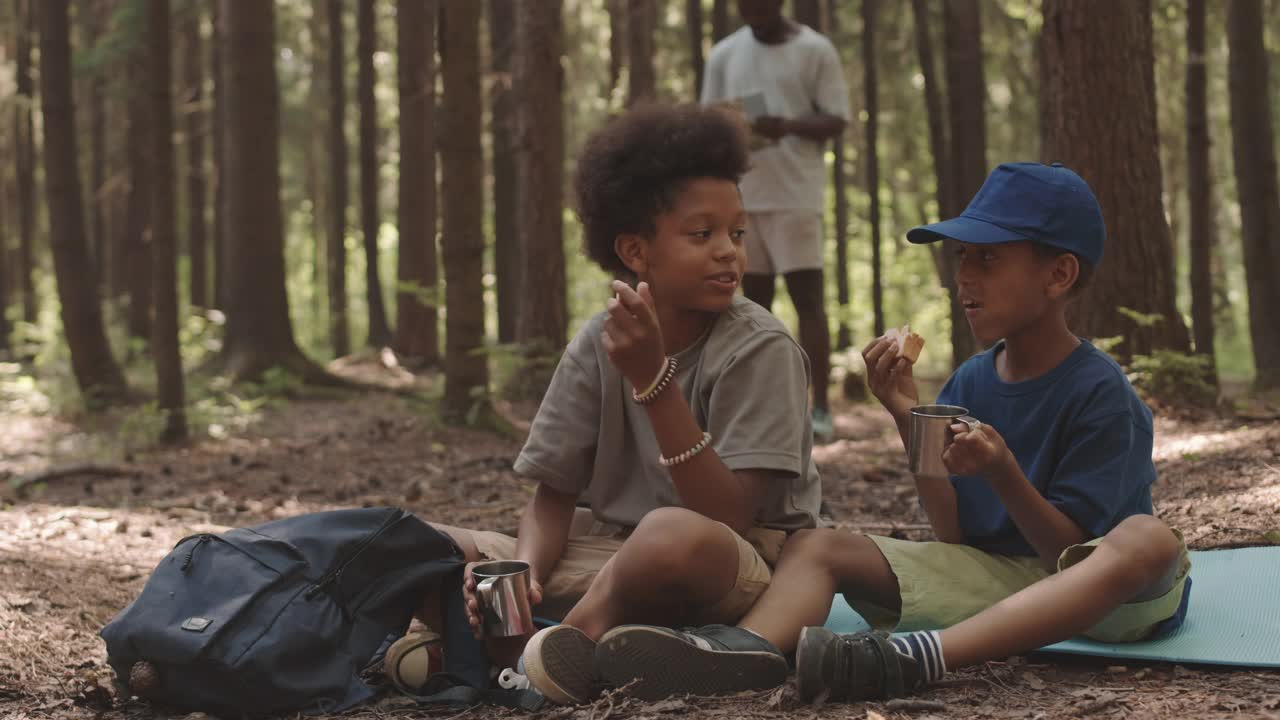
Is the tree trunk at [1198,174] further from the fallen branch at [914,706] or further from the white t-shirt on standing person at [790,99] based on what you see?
the fallen branch at [914,706]

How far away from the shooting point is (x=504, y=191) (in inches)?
569

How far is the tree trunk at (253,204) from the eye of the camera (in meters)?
12.0

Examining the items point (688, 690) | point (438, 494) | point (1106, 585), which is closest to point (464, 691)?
point (688, 690)

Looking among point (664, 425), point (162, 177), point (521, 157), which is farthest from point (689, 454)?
point (521, 157)

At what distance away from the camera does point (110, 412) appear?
10977 millimetres

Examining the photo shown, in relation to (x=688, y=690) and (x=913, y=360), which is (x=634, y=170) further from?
(x=688, y=690)

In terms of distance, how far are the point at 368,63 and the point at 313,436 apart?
893cm

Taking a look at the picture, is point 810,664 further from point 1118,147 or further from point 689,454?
point 1118,147

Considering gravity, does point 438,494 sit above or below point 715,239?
below

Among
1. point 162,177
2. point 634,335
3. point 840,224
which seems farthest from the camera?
point 840,224

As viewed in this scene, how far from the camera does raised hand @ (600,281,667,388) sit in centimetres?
296

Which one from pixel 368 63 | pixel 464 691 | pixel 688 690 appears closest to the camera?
pixel 688 690

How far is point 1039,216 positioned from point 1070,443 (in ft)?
2.06

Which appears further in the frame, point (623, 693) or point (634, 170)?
point (634, 170)
